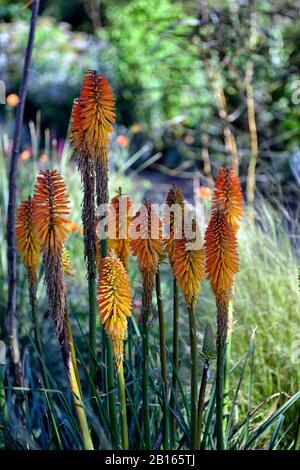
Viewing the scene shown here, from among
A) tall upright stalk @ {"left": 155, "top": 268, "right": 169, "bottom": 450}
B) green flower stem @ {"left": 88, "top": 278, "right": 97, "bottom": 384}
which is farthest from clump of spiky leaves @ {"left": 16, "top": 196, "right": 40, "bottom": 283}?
tall upright stalk @ {"left": 155, "top": 268, "right": 169, "bottom": 450}

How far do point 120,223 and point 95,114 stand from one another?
0.93 feet

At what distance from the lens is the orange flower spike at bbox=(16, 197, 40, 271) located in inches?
67.8

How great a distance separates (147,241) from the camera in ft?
5.13

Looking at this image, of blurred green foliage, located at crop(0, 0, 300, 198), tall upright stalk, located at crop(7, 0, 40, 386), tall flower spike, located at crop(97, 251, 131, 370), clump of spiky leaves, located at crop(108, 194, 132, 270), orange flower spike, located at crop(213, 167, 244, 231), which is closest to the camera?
tall flower spike, located at crop(97, 251, 131, 370)

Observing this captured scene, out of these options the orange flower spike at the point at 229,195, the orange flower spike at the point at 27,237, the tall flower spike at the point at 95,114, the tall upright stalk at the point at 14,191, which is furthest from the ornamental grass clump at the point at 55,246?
the tall upright stalk at the point at 14,191

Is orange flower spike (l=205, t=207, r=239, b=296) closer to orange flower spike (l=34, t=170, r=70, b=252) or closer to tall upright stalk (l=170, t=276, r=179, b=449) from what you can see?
tall upright stalk (l=170, t=276, r=179, b=449)

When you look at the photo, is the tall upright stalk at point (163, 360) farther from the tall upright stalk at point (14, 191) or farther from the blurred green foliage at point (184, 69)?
the blurred green foliage at point (184, 69)

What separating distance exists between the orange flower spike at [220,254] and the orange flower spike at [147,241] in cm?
12

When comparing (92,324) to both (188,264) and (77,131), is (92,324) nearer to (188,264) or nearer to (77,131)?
(188,264)

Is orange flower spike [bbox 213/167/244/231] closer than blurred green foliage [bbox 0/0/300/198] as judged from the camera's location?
Yes

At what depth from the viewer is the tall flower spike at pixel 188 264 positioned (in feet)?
5.09

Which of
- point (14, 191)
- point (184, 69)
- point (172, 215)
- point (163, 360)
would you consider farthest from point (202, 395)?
point (184, 69)

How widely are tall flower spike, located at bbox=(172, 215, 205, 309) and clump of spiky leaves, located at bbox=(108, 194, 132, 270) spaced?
17 cm

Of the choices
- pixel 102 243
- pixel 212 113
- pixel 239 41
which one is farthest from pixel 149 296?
pixel 212 113
